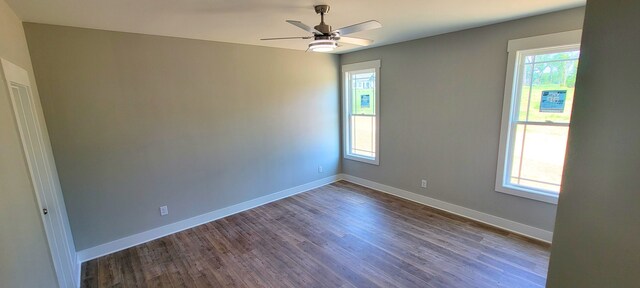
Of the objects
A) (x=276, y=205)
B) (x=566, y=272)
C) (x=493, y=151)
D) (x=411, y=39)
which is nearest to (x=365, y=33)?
(x=411, y=39)

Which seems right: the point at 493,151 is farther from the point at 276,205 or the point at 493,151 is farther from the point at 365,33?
the point at 276,205

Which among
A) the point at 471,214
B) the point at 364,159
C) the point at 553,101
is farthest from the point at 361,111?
the point at 553,101

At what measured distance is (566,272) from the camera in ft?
2.70

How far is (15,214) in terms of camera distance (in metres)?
1.43

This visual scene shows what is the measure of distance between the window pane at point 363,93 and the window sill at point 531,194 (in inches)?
90.4

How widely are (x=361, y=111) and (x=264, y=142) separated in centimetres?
194

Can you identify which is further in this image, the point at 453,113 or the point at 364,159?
the point at 364,159

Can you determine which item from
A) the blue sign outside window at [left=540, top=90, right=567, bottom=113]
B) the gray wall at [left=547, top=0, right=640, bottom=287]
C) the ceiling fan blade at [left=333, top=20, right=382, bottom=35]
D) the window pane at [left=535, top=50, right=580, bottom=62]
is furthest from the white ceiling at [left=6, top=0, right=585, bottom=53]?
the gray wall at [left=547, top=0, right=640, bottom=287]

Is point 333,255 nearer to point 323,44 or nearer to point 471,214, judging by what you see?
point 471,214

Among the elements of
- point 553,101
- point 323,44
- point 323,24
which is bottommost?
point 553,101

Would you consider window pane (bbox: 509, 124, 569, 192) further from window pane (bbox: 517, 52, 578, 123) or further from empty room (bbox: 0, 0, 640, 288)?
window pane (bbox: 517, 52, 578, 123)

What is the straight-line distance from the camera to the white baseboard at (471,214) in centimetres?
311

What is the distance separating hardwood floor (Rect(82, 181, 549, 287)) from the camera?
2.55 meters

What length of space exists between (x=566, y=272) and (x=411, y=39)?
3.70 m
